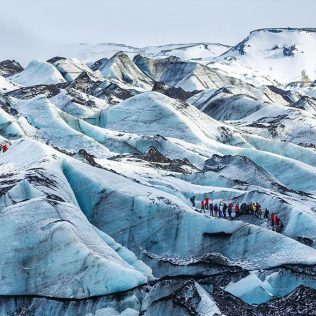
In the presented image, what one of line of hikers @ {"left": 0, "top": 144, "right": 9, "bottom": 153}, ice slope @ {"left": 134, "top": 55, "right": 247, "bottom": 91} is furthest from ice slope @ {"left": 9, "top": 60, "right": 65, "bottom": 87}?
line of hikers @ {"left": 0, "top": 144, "right": 9, "bottom": 153}

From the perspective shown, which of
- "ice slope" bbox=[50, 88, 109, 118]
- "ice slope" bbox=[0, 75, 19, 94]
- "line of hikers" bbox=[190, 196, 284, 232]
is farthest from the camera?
"ice slope" bbox=[0, 75, 19, 94]

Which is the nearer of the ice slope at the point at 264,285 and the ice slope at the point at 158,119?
the ice slope at the point at 264,285

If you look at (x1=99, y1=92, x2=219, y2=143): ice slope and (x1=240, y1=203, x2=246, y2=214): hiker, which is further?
(x1=99, y1=92, x2=219, y2=143): ice slope

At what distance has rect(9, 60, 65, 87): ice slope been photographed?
326 feet

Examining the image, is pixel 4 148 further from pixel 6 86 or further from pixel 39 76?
pixel 39 76

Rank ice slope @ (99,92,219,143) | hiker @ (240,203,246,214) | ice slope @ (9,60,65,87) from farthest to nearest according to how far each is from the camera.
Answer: ice slope @ (9,60,65,87), ice slope @ (99,92,219,143), hiker @ (240,203,246,214)

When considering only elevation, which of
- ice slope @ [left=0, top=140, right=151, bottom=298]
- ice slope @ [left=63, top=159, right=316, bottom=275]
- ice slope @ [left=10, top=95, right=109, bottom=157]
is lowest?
ice slope @ [left=10, top=95, right=109, bottom=157]

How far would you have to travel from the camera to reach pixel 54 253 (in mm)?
27734

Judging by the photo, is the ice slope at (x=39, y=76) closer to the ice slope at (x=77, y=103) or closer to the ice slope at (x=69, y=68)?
the ice slope at (x=69, y=68)

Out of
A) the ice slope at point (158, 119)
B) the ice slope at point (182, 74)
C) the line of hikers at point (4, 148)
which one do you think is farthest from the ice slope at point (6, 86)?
the line of hikers at point (4, 148)

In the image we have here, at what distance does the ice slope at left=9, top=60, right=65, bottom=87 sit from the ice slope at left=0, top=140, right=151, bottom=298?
6808 centimetres

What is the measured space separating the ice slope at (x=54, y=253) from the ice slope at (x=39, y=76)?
68075 millimetres

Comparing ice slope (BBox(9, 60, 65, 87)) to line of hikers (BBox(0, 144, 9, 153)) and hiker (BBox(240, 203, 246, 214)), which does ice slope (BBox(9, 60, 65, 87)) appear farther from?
hiker (BBox(240, 203, 246, 214))

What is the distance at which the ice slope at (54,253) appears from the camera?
26.5m
